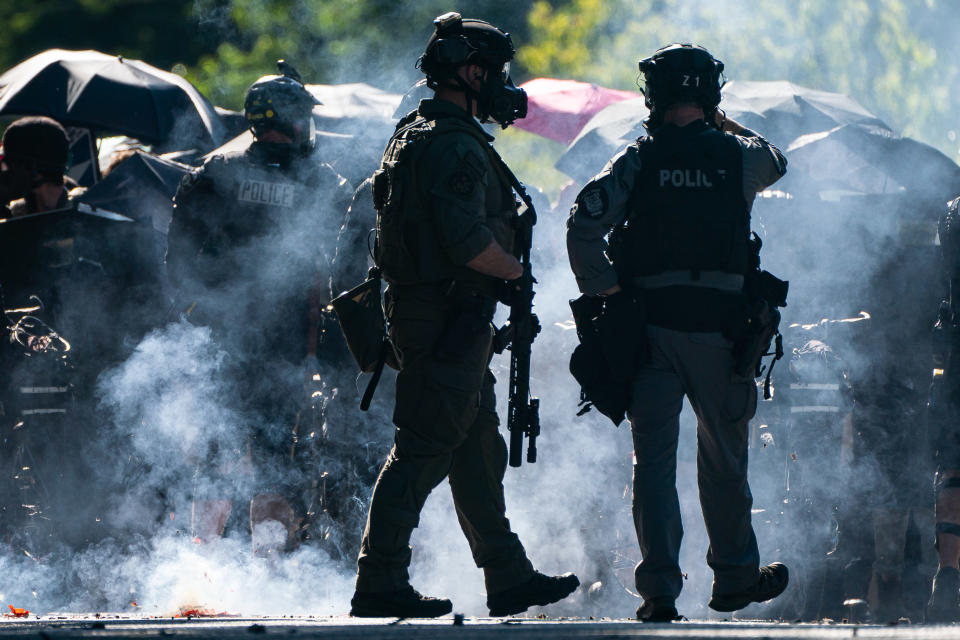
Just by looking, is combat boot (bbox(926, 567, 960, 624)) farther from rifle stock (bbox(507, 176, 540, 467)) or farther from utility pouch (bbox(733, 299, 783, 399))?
rifle stock (bbox(507, 176, 540, 467))

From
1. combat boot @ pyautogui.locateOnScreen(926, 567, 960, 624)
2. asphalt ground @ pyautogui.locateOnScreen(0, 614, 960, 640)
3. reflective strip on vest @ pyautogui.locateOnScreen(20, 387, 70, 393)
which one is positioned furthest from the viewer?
reflective strip on vest @ pyautogui.locateOnScreen(20, 387, 70, 393)

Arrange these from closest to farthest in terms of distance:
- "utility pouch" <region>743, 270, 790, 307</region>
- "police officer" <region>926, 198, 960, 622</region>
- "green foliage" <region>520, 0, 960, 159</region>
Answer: "utility pouch" <region>743, 270, 790, 307</region> → "police officer" <region>926, 198, 960, 622</region> → "green foliage" <region>520, 0, 960, 159</region>

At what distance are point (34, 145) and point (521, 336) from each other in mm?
4058

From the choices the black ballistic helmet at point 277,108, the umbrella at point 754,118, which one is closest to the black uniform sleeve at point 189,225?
the black ballistic helmet at point 277,108

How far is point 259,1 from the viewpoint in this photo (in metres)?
19.1

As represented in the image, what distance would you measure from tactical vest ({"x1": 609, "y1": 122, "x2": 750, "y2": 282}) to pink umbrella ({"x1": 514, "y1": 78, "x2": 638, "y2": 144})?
7.49 m

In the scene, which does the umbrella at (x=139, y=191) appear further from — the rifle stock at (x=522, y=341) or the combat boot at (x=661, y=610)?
the combat boot at (x=661, y=610)

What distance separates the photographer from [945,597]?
20.6 feet

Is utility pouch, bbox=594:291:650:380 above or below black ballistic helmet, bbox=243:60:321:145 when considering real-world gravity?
below

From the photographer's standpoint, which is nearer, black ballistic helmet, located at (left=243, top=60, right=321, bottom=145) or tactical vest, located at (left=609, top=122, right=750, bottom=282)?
tactical vest, located at (left=609, top=122, right=750, bottom=282)

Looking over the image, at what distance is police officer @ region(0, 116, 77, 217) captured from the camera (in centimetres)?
776

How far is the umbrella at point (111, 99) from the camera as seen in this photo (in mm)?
9641

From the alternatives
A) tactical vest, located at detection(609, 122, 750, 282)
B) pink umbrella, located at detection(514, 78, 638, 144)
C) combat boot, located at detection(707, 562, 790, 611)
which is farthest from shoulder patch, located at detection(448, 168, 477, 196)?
pink umbrella, located at detection(514, 78, 638, 144)

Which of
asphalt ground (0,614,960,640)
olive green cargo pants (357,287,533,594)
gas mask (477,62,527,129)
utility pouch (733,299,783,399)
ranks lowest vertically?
asphalt ground (0,614,960,640)
